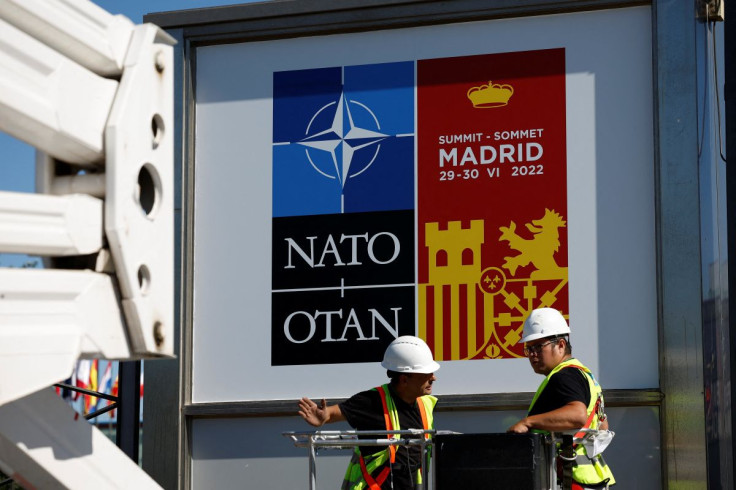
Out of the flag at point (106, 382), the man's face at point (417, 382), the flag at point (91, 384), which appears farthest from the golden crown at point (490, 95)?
the flag at point (106, 382)

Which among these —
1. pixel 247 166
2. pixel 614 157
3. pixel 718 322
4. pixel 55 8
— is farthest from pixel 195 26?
pixel 55 8

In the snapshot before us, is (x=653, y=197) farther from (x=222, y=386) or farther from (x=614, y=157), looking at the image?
(x=222, y=386)

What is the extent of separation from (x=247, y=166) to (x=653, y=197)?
10.1 ft

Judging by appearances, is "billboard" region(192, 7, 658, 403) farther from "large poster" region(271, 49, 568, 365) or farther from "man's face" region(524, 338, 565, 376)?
"man's face" region(524, 338, 565, 376)

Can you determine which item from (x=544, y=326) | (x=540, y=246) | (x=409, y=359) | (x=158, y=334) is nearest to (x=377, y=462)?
(x=409, y=359)

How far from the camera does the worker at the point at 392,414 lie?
21.5 feet

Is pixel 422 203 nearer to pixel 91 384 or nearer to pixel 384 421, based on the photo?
pixel 384 421

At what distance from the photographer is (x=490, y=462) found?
5418 mm

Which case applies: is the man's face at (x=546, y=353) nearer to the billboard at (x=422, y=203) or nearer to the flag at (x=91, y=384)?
the billboard at (x=422, y=203)

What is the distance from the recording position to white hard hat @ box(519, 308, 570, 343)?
6613 mm

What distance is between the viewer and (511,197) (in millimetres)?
8508

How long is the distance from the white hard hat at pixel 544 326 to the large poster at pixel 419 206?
1.58 m

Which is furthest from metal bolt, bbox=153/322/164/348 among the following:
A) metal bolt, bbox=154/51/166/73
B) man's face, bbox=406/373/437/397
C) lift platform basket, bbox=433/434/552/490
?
man's face, bbox=406/373/437/397

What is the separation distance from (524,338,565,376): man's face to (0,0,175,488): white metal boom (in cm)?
354
